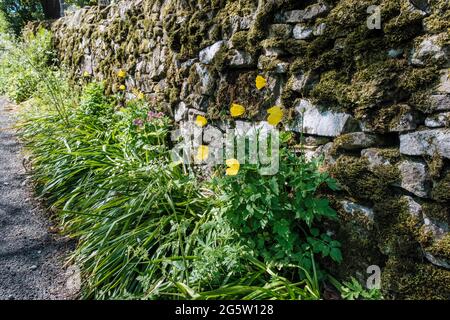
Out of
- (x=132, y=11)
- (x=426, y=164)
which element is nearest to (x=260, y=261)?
(x=426, y=164)

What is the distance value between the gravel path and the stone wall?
1.61 m

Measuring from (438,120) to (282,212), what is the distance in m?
0.89

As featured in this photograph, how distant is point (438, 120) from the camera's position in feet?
5.23

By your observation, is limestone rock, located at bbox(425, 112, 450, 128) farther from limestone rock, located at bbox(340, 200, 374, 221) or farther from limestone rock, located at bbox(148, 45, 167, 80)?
limestone rock, located at bbox(148, 45, 167, 80)

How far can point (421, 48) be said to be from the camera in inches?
64.7

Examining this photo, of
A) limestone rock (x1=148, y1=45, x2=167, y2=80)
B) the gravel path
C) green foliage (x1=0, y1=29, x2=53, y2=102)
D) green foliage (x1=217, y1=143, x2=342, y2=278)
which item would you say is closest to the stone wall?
green foliage (x1=217, y1=143, x2=342, y2=278)

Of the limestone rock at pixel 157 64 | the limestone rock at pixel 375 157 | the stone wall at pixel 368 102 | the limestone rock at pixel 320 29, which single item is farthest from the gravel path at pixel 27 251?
the limestone rock at pixel 320 29

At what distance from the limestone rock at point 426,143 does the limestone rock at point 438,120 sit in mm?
25

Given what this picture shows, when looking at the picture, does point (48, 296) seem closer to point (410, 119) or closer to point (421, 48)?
point (410, 119)

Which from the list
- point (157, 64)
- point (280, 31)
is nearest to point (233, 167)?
point (280, 31)

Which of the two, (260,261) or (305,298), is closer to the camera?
(305,298)

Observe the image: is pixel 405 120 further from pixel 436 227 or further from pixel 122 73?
pixel 122 73
